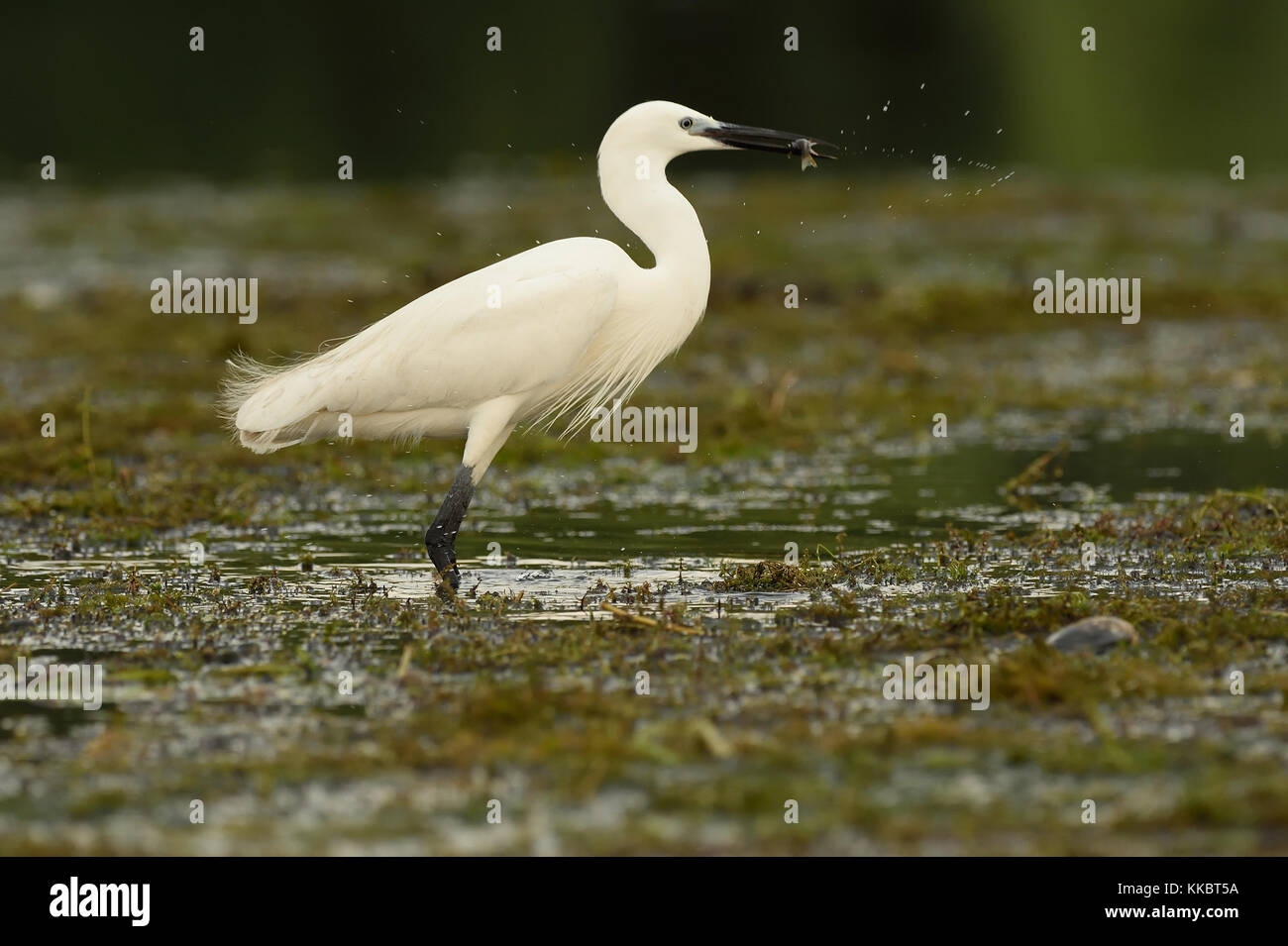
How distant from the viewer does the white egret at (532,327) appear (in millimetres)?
8812

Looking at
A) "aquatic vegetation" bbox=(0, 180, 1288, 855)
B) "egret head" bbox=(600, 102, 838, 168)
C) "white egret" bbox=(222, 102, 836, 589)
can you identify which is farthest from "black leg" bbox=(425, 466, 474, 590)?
"egret head" bbox=(600, 102, 838, 168)

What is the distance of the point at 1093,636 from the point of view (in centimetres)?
712

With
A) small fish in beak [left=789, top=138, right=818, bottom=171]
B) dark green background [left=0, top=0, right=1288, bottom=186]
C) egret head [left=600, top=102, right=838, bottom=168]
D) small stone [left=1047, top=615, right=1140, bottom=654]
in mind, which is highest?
dark green background [left=0, top=0, right=1288, bottom=186]

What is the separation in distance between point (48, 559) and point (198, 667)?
2960mm

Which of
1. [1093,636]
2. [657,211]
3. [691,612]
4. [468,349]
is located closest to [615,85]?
[657,211]

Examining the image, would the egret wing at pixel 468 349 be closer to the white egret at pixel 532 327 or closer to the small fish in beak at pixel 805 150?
the white egret at pixel 532 327

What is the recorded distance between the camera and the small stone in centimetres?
708

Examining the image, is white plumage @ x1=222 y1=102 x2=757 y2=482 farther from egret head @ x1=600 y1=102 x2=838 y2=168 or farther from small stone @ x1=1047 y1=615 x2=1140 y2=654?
small stone @ x1=1047 y1=615 x2=1140 y2=654

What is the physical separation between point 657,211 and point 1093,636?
10.4ft

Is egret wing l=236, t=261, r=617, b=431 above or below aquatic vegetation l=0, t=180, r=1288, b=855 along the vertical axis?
above

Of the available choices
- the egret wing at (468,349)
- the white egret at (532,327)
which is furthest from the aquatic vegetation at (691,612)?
the egret wing at (468,349)

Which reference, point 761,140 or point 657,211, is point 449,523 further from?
point 761,140

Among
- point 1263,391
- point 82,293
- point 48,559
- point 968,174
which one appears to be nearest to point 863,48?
point 968,174
